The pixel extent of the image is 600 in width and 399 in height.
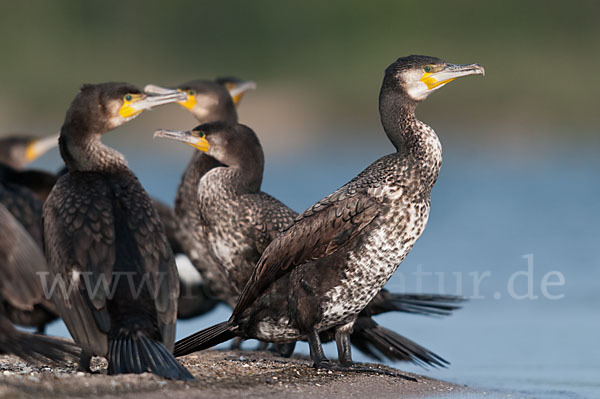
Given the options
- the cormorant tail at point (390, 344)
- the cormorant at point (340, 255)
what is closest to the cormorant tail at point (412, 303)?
the cormorant tail at point (390, 344)

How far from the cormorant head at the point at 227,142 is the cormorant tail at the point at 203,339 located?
1.18 m

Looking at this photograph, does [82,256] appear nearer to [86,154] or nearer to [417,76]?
[86,154]

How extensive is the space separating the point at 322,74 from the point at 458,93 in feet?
9.43

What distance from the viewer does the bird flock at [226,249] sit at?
5434 mm

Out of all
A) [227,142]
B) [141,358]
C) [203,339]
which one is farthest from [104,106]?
[141,358]

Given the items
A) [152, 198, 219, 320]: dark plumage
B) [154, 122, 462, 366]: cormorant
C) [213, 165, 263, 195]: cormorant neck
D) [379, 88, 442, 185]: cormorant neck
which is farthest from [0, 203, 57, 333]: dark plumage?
[152, 198, 219, 320]: dark plumage

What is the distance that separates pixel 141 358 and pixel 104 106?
1701 mm

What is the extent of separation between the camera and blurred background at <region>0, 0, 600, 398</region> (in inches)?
462

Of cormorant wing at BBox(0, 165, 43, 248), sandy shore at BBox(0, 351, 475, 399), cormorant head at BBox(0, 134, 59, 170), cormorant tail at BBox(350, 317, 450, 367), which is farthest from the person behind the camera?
cormorant head at BBox(0, 134, 59, 170)

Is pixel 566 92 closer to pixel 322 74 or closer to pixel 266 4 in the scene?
pixel 322 74

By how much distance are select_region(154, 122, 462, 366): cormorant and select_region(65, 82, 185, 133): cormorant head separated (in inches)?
19.3

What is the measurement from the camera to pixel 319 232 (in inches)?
233

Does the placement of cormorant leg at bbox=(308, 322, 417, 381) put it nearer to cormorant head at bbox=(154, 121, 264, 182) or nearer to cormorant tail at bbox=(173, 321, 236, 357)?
cormorant tail at bbox=(173, 321, 236, 357)

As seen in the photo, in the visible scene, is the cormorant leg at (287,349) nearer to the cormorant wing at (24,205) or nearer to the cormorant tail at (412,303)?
the cormorant tail at (412,303)
